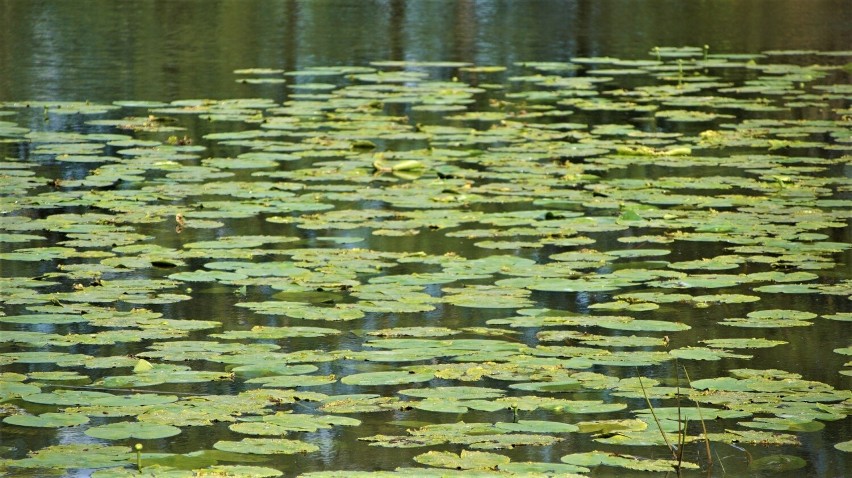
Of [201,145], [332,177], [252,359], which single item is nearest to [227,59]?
[201,145]

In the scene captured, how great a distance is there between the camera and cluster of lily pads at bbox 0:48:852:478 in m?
3.99

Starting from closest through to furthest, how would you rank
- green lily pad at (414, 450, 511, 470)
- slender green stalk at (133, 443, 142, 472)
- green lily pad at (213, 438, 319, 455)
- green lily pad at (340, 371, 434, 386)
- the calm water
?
slender green stalk at (133, 443, 142, 472) < green lily pad at (414, 450, 511, 470) < green lily pad at (213, 438, 319, 455) < green lily pad at (340, 371, 434, 386) < the calm water

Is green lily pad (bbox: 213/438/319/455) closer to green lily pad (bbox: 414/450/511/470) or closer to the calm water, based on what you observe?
green lily pad (bbox: 414/450/511/470)

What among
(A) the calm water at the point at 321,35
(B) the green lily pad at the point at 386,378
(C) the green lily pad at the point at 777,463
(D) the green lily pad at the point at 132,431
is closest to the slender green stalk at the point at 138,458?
(D) the green lily pad at the point at 132,431

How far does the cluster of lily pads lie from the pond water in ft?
0.05

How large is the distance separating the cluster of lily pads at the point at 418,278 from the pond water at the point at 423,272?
2cm

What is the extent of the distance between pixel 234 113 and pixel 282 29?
20.2 ft

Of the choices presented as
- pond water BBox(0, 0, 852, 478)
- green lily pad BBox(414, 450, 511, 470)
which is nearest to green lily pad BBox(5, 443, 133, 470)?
pond water BBox(0, 0, 852, 478)

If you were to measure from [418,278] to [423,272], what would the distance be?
0.12 m

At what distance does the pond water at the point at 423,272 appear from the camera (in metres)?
3.94

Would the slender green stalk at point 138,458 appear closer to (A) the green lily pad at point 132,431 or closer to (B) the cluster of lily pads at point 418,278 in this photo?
(B) the cluster of lily pads at point 418,278

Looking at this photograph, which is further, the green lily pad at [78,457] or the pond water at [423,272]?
the pond water at [423,272]

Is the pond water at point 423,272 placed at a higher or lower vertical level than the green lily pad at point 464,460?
higher

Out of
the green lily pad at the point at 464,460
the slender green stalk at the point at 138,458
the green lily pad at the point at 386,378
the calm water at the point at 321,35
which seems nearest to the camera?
the slender green stalk at the point at 138,458
